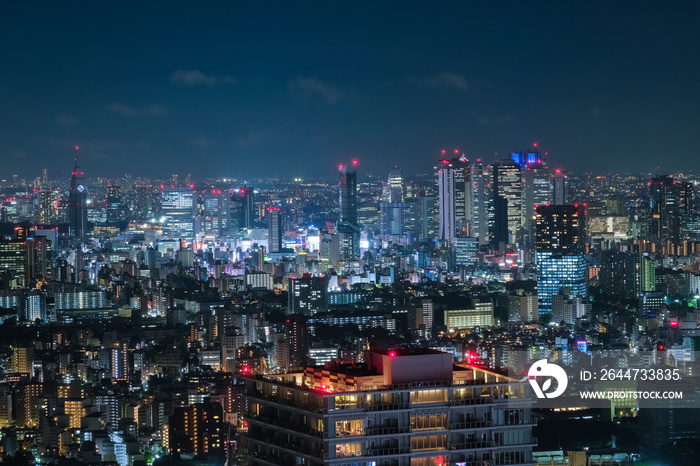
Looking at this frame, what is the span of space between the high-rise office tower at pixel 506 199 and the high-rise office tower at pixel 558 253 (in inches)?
178

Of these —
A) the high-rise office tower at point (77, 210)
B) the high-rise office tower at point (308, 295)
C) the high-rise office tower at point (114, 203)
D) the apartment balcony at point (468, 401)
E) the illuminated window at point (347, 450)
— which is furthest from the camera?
the high-rise office tower at point (114, 203)

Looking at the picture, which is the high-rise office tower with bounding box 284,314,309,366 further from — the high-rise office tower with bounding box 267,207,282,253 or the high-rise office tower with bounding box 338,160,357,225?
the high-rise office tower with bounding box 267,207,282,253

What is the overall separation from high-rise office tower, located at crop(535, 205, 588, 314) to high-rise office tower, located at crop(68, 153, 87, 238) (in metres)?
9.68

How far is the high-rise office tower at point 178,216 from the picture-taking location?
35750 mm

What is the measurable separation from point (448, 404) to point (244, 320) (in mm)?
15425

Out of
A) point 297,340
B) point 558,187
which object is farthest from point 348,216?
point 297,340

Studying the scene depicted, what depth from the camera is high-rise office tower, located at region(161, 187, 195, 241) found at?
35750 millimetres

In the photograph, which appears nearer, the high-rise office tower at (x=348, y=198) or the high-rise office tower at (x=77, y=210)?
the high-rise office tower at (x=77, y=210)

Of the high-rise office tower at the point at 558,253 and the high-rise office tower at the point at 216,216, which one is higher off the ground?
the high-rise office tower at the point at 216,216

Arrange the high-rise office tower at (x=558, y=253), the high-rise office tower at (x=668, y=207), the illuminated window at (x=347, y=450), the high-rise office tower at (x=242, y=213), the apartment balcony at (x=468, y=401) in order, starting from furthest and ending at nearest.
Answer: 1. the high-rise office tower at (x=242, y=213)
2. the high-rise office tower at (x=668, y=207)
3. the high-rise office tower at (x=558, y=253)
4. the apartment balcony at (x=468, y=401)
5. the illuminated window at (x=347, y=450)

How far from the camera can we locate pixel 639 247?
1059 inches

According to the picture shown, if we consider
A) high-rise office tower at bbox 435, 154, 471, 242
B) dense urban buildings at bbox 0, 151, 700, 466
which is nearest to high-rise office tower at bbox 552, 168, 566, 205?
dense urban buildings at bbox 0, 151, 700, 466

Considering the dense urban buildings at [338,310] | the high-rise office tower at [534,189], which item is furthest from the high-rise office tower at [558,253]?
the high-rise office tower at [534,189]

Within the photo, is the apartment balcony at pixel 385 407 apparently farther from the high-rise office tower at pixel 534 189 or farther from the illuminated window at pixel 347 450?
the high-rise office tower at pixel 534 189
